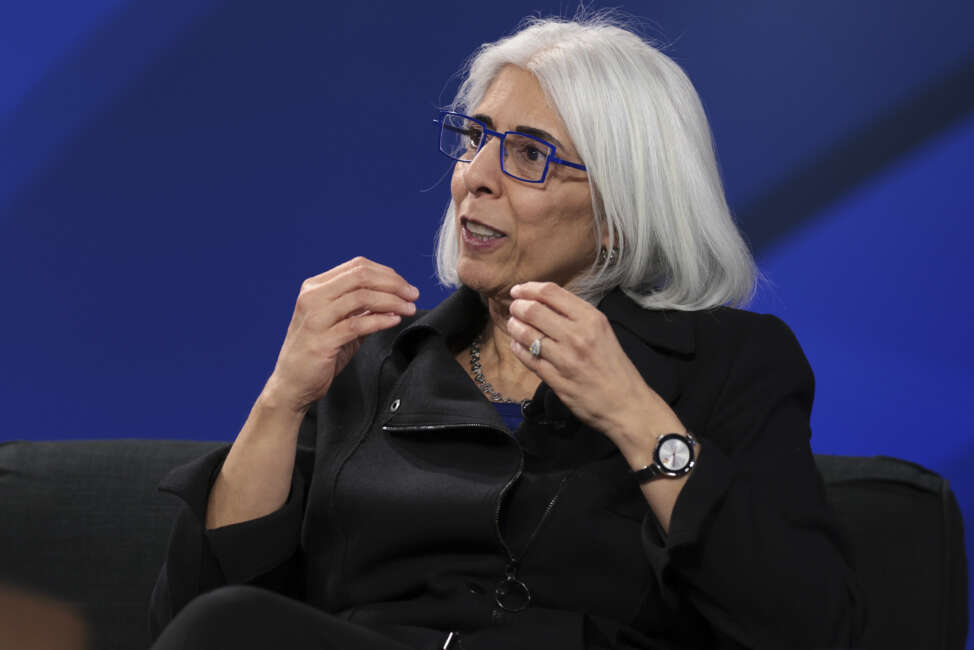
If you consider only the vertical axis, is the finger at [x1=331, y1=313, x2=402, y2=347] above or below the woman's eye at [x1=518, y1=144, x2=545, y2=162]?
below

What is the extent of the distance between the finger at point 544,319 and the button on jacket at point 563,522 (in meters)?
0.19

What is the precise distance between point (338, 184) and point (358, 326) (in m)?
1.01

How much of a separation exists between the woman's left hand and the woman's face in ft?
0.81

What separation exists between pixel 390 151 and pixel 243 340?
20.6 inches

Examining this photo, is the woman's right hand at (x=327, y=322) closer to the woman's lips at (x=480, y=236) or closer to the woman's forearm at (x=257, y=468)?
the woman's forearm at (x=257, y=468)

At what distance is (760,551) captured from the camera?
139 cm

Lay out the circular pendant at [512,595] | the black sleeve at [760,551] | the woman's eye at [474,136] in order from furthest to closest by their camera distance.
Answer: the woman's eye at [474,136] < the circular pendant at [512,595] < the black sleeve at [760,551]

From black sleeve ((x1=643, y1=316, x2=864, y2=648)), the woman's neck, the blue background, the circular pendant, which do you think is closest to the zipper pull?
the circular pendant

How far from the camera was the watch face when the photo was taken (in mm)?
1409

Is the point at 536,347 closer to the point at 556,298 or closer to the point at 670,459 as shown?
the point at 556,298

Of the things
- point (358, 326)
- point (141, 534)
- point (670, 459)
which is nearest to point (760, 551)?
point (670, 459)

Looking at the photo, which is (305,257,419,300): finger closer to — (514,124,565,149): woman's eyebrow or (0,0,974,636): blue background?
(514,124,565,149): woman's eyebrow

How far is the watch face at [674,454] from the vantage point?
1409 millimetres

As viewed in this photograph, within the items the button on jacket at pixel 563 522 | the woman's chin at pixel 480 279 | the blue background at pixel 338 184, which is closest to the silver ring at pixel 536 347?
the button on jacket at pixel 563 522
